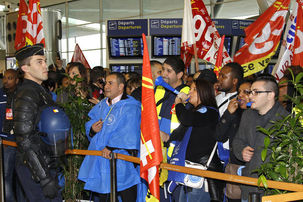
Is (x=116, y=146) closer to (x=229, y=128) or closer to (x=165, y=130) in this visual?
(x=165, y=130)

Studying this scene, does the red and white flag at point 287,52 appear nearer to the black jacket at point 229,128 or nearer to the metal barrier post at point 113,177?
Result: the black jacket at point 229,128

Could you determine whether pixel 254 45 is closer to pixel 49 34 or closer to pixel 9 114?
pixel 9 114

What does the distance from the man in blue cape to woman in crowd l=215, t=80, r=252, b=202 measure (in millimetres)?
944

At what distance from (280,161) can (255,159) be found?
508 mm

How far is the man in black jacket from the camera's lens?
2898mm

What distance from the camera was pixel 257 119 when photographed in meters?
3.06

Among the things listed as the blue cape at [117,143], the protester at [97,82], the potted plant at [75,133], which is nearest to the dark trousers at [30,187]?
the blue cape at [117,143]

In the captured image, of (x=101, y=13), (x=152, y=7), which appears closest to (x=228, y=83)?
(x=152, y=7)

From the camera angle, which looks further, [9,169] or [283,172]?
[9,169]

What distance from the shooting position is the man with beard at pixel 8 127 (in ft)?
14.4

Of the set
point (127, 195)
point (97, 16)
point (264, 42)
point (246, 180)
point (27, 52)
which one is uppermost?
point (97, 16)

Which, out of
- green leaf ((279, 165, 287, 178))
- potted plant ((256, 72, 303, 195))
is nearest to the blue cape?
potted plant ((256, 72, 303, 195))

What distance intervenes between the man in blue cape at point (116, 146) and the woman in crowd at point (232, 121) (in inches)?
37.2

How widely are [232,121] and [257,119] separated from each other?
0.38 metres
